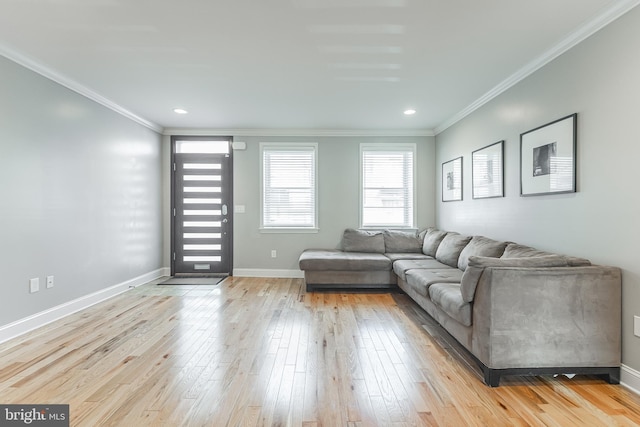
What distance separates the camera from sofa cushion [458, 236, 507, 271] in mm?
3145

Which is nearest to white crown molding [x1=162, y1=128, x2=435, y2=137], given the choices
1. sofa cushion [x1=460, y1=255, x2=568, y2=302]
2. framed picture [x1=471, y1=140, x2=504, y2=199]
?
framed picture [x1=471, y1=140, x2=504, y2=199]

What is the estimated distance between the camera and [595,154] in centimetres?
229

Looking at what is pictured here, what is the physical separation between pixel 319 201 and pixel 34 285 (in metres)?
3.75

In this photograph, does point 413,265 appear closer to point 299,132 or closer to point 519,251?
point 519,251

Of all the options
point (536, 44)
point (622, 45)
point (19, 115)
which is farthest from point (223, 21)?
point (622, 45)

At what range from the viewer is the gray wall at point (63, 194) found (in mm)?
2795

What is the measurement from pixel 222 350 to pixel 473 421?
1870 mm

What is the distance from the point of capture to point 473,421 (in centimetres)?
171

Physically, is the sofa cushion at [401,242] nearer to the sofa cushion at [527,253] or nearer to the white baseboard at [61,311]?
the sofa cushion at [527,253]

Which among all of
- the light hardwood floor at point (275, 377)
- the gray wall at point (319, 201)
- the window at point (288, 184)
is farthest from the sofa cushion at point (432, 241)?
the window at point (288, 184)

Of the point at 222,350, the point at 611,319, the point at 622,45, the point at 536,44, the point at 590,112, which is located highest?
the point at 536,44

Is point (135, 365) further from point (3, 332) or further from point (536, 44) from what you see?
point (536, 44)

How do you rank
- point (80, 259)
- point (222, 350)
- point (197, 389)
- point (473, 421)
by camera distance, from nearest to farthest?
point (473, 421)
point (197, 389)
point (222, 350)
point (80, 259)

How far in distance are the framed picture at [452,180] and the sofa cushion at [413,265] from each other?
1.06 metres
